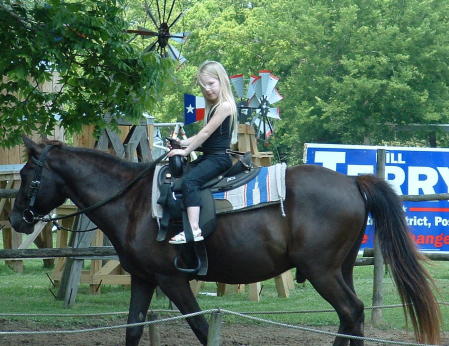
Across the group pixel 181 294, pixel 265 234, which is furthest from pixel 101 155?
pixel 265 234

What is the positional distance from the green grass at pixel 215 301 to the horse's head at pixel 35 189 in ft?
9.12

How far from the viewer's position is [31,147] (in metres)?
7.66

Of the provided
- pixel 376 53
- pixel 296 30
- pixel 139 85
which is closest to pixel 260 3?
pixel 296 30

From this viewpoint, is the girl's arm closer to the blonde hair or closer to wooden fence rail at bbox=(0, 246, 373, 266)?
the blonde hair

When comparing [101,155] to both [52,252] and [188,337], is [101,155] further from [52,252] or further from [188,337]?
[188,337]

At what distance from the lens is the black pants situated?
23.5ft

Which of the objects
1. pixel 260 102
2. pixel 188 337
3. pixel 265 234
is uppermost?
pixel 260 102

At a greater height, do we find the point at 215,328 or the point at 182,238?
the point at 182,238

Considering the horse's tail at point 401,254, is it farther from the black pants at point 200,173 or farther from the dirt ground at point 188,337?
the dirt ground at point 188,337

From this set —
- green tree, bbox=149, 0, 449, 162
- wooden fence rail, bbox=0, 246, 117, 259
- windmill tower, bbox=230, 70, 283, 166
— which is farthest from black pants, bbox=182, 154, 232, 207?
green tree, bbox=149, 0, 449, 162

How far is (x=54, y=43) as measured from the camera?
28.4 feet

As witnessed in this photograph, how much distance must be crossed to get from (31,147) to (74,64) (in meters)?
2.01

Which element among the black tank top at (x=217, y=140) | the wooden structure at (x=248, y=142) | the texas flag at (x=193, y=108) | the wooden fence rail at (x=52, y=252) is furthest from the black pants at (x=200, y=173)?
the wooden structure at (x=248, y=142)

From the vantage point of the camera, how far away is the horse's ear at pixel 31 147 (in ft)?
25.1
